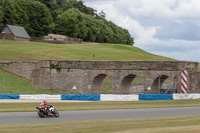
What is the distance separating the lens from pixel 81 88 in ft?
154

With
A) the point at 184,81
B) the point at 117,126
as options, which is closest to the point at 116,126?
the point at 117,126

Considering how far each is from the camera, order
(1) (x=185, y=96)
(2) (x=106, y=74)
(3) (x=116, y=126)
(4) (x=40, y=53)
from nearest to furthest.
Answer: (3) (x=116, y=126) → (1) (x=185, y=96) → (2) (x=106, y=74) → (4) (x=40, y=53)

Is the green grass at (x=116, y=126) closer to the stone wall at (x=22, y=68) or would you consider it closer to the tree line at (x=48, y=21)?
the stone wall at (x=22, y=68)

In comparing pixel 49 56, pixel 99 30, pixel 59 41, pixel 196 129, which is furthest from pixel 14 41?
pixel 196 129

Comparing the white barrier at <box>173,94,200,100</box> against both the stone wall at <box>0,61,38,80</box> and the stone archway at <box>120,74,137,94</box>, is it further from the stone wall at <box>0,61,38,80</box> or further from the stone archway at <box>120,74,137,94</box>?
the stone wall at <box>0,61,38,80</box>

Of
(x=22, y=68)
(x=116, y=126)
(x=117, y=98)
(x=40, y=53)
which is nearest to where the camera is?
(x=116, y=126)

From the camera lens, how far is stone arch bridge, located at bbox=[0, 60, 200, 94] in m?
40.6

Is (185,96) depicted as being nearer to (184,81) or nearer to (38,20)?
(184,81)

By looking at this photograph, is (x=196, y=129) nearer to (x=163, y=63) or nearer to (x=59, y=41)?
(x=163, y=63)

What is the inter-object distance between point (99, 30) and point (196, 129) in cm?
11406

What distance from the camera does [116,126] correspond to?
687 inches

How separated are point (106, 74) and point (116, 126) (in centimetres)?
2765

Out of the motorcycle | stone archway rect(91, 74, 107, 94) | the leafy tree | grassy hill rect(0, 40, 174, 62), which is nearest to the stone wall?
grassy hill rect(0, 40, 174, 62)

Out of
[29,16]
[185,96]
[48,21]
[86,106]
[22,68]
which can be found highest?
[29,16]
